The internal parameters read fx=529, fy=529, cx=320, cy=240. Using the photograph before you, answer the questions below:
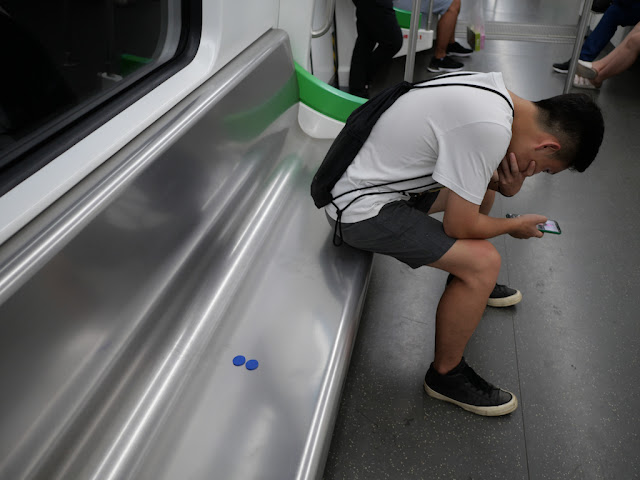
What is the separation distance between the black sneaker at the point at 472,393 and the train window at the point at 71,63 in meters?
1.25

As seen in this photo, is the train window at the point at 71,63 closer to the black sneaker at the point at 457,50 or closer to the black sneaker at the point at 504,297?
the black sneaker at the point at 504,297

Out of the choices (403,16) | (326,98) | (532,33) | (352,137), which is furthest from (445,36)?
(352,137)

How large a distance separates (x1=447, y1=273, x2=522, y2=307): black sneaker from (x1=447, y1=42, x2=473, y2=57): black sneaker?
3199 mm

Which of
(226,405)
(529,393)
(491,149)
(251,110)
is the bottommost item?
(529,393)

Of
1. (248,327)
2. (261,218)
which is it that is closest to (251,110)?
(261,218)

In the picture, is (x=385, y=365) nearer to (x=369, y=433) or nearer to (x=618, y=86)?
(x=369, y=433)

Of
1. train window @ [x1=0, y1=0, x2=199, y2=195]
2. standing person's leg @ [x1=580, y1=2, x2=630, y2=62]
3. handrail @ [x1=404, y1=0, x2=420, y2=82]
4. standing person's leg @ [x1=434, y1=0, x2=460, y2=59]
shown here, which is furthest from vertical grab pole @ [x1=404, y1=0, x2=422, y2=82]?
standing person's leg @ [x1=580, y1=2, x2=630, y2=62]

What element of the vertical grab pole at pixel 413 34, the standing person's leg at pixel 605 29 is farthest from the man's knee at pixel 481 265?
the standing person's leg at pixel 605 29

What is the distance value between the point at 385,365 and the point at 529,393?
469mm

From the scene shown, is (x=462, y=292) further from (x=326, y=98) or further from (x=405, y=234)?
(x=326, y=98)

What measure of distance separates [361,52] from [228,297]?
2.40 metres

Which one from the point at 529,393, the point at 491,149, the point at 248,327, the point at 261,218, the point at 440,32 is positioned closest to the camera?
the point at 491,149

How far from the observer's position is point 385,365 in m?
1.80

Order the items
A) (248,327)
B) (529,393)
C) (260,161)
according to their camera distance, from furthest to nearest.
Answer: (260,161)
(529,393)
(248,327)
